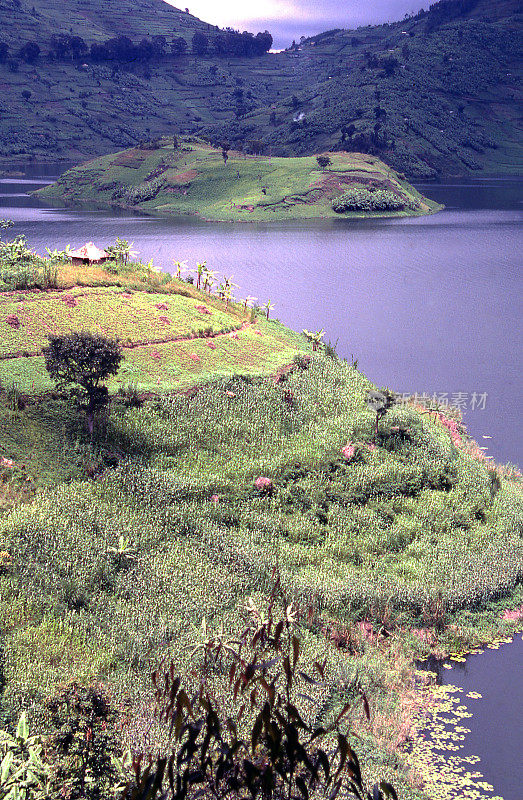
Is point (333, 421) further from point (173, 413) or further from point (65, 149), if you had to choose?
point (65, 149)

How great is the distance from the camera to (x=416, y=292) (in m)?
55.2

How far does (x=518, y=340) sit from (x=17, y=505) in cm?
3431

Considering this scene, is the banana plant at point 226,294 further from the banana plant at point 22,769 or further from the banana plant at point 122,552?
the banana plant at point 22,769

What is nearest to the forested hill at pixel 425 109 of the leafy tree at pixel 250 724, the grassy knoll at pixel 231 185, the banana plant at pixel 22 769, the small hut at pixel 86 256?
the grassy knoll at pixel 231 185

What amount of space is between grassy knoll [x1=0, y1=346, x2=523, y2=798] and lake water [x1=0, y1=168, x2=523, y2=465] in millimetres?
6835

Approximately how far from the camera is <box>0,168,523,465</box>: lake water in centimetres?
3600

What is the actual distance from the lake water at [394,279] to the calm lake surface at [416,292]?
0.13 m

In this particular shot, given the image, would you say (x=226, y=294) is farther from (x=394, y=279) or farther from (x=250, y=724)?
(x=394, y=279)

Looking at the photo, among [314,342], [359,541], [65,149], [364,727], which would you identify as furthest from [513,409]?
[65,149]

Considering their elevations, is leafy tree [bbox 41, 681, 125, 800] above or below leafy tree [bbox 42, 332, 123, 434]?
below

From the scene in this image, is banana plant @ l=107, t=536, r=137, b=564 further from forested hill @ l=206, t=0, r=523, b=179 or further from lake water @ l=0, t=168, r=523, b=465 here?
forested hill @ l=206, t=0, r=523, b=179

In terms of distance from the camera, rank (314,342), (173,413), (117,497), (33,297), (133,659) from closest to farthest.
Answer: (133,659)
(117,497)
(173,413)
(33,297)
(314,342)

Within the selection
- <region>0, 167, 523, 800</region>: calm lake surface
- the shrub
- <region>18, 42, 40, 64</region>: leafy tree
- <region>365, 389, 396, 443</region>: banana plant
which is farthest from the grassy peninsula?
<region>18, 42, 40, 64</region>: leafy tree

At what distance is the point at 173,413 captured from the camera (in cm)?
2450
